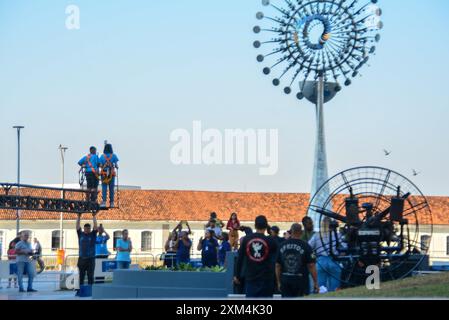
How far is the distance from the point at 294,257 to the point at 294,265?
11 cm

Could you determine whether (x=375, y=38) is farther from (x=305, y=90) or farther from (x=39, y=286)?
(x=39, y=286)

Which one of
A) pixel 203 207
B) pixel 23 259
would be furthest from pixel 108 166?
pixel 203 207

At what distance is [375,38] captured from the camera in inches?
1200

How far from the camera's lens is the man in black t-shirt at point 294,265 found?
45.7 ft

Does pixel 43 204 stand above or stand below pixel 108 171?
below

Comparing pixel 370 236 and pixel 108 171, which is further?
pixel 108 171

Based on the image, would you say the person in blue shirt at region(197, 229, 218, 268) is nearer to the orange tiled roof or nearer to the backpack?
the backpack

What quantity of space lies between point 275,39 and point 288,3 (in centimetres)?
117

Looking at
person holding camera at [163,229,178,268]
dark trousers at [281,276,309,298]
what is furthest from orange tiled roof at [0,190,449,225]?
dark trousers at [281,276,309,298]

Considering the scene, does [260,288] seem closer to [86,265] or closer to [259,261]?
[259,261]

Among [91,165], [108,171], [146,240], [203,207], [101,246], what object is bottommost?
[146,240]

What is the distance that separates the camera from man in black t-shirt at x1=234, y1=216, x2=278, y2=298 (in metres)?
13.1

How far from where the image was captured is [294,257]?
13.9 meters
